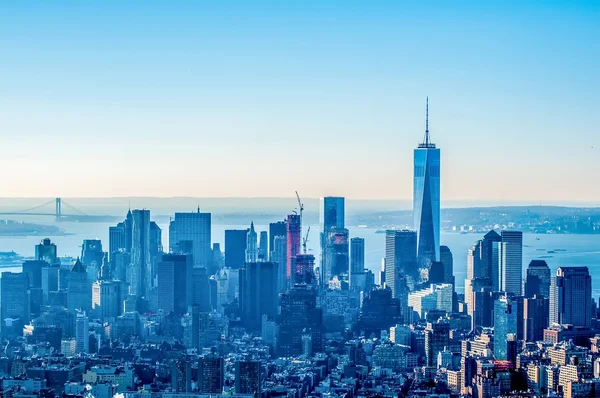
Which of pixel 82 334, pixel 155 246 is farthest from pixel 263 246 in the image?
pixel 82 334

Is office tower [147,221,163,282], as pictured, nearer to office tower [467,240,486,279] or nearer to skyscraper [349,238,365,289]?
skyscraper [349,238,365,289]

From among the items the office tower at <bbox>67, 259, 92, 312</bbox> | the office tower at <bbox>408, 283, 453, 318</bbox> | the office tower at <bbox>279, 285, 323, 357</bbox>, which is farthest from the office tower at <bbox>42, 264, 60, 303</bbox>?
the office tower at <bbox>408, 283, 453, 318</bbox>

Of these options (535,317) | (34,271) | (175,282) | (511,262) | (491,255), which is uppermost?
(491,255)

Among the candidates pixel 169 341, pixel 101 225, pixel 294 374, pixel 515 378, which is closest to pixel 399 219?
pixel 101 225

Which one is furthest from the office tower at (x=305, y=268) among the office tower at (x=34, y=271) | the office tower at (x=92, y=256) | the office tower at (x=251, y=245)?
the office tower at (x=34, y=271)

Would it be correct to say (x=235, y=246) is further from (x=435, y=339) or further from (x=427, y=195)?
(x=435, y=339)

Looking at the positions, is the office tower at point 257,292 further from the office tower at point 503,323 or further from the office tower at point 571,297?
the office tower at point 571,297

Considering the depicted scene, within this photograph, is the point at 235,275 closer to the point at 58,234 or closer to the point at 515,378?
the point at 58,234
